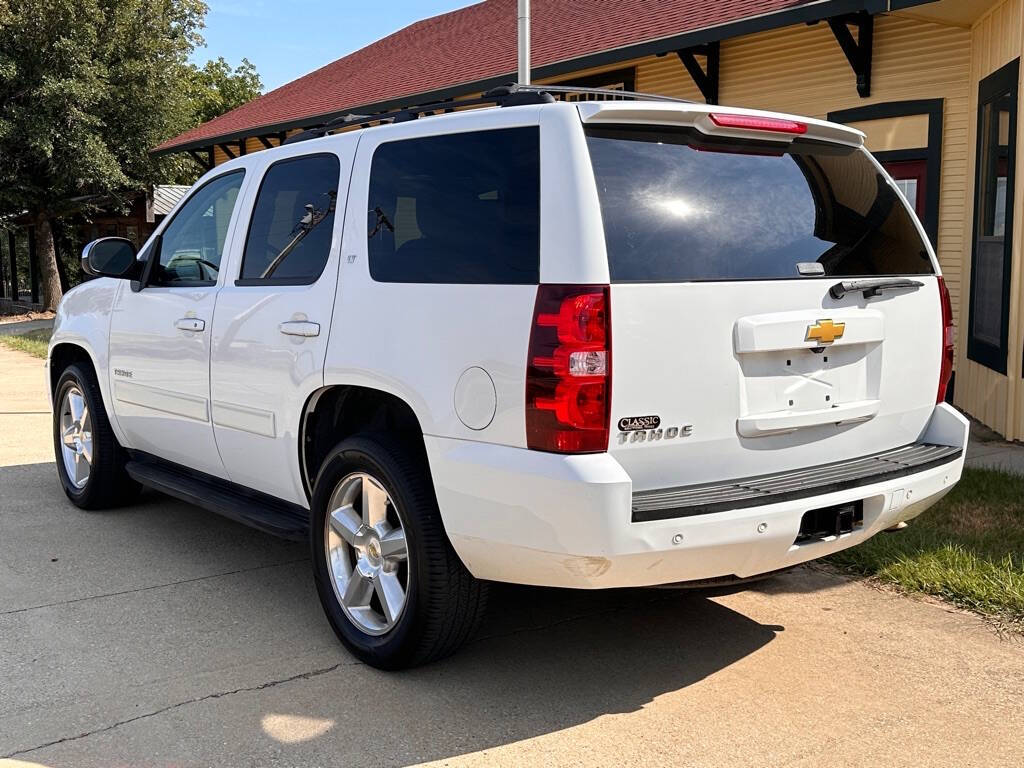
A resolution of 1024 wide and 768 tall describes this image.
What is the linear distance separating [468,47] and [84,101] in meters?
11.6

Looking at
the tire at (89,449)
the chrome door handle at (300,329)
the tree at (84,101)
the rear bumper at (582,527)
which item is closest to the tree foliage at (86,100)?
the tree at (84,101)

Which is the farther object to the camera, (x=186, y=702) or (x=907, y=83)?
(x=907, y=83)

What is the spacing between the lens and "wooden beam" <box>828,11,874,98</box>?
418 inches

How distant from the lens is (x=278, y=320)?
4.41 meters

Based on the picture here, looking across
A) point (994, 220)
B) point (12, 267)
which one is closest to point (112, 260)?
point (994, 220)

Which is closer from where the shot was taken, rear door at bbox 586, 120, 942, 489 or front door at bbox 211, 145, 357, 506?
rear door at bbox 586, 120, 942, 489

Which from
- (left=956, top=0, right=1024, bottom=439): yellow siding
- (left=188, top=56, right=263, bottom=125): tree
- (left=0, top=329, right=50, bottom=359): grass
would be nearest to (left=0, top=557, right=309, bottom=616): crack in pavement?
(left=956, top=0, right=1024, bottom=439): yellow siding

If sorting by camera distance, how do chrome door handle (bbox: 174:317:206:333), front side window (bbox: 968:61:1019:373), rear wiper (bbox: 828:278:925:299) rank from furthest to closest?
1. front side window (bbox: 968:61:1019:373)
2. chrome door handle (bbox: 174:317:206:333)
3. rear wiper (bbox: 828:278:925:299)

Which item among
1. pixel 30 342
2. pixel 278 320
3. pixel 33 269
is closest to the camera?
pixel 278 320

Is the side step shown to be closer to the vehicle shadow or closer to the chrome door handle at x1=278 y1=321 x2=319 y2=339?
the vehicle shadow

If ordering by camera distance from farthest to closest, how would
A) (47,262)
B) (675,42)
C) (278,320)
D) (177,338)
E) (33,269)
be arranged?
(33,269) < (47,262) < (675,42) < (177,338) < (278,320)

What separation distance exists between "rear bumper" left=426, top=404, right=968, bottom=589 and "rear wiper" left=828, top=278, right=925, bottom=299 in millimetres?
699

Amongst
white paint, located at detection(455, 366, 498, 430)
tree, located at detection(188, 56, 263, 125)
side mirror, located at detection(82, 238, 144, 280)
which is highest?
tree, located at detection(188, 56, 263, 125)

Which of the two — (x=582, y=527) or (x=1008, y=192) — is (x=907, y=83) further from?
(x=582, y=527)
